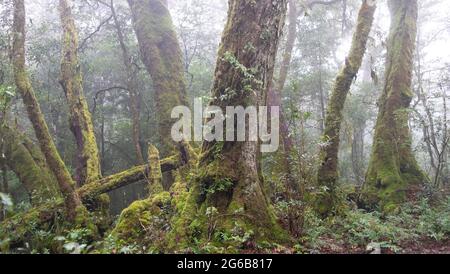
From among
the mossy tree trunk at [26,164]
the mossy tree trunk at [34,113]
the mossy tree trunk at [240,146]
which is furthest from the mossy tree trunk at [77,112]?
the mossy tree trunk at [240,146]

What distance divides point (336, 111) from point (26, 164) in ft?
27.3

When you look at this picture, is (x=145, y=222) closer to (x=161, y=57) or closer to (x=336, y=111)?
(x=336, y=111)

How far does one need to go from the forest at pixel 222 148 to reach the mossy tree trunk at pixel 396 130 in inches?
1.5

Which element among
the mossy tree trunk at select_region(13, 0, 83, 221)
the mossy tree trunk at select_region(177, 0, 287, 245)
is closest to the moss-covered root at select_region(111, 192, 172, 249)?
the mossy tree trunk at select_region(177, 0, 287, 245)

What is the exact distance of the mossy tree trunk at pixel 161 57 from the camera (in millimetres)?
10875

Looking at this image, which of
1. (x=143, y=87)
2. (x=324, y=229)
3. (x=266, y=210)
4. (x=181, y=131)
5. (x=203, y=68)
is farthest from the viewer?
(x=203, y=68)

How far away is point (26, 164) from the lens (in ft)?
32.5

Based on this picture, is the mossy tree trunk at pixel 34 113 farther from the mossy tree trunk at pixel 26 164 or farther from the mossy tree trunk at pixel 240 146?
the mossy tree trunk at pixel 240 146

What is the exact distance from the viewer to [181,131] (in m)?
10.4

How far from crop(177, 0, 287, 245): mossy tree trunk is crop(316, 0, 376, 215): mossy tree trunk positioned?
2520 mm

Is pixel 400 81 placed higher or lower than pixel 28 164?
higher
